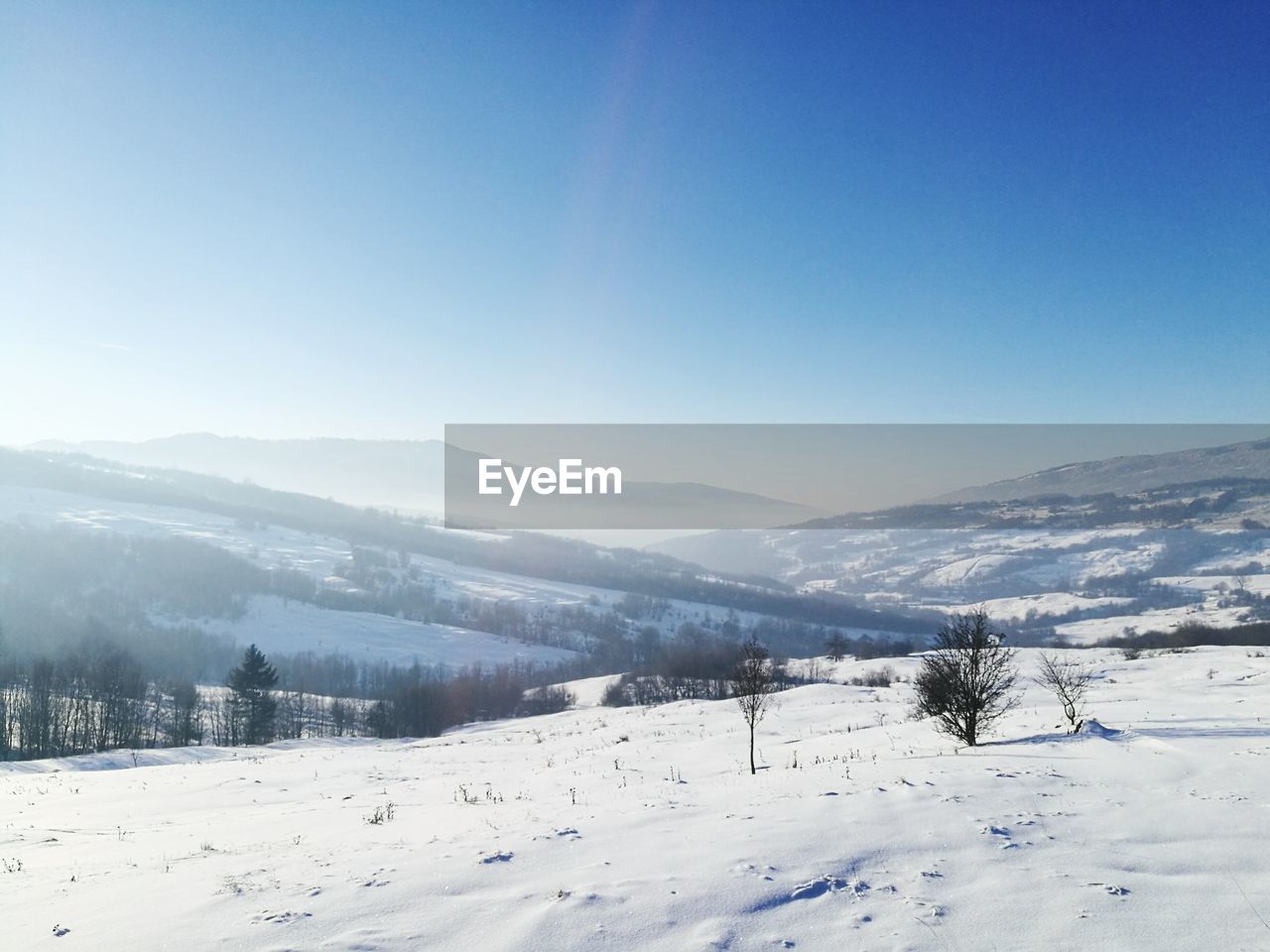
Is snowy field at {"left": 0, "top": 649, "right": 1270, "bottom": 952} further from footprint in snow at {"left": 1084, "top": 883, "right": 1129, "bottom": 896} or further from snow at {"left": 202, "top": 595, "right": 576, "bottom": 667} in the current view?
snow at {"left": 202, "top": 595, "right": 576, "bottom": 667}

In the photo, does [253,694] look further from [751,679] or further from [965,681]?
[965,681]

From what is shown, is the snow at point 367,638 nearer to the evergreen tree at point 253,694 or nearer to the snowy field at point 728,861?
the evergreen tree at point 253,694

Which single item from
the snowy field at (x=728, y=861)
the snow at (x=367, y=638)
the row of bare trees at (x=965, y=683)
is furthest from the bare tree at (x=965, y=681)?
the snow at (x=367, y=638)

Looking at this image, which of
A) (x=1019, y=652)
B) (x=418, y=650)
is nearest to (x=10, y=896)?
(x=1019, y=652)

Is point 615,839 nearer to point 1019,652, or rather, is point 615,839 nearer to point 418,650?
point 1019,652

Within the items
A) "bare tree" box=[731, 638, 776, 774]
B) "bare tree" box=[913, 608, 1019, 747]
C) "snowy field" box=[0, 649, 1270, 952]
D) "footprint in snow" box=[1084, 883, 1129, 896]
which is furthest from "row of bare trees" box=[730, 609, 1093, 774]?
"footprint in snow" box=[1084, 883, 1129, 896]

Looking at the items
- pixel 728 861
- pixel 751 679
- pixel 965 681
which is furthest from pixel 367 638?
pixel 728 861

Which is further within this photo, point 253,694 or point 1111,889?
point 253,694
